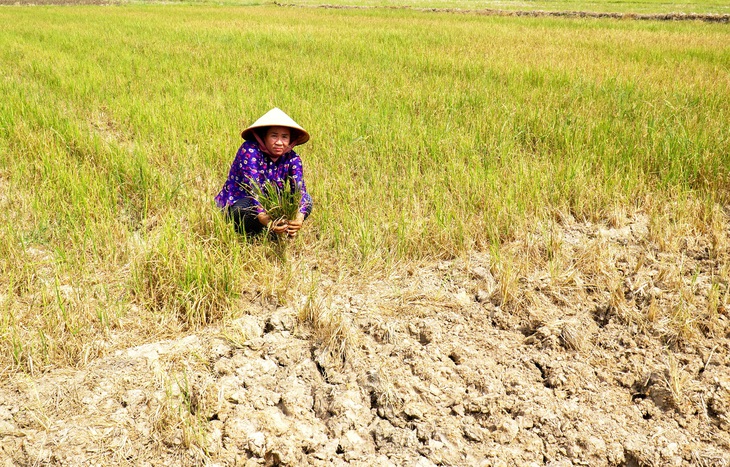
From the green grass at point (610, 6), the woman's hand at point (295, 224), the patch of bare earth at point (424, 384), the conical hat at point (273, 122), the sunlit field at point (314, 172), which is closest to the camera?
the patch of bare earth at point (424, 384)

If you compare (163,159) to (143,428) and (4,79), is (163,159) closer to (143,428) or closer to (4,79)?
(143,428)

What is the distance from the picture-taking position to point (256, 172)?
2.37m

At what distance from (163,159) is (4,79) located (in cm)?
360

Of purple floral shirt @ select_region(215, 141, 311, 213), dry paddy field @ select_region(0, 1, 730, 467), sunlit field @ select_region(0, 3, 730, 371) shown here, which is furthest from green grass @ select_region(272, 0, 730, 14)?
purple floral shirt @ select_region(215, 141, 311, 213)

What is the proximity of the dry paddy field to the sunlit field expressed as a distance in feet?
0.06

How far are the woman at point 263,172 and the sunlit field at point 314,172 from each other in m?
0.11

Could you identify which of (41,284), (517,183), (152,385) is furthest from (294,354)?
(517,183)

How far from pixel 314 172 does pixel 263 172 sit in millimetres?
751

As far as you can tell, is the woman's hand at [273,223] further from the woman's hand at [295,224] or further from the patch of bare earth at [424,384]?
the patch of bare earth at [424,384]

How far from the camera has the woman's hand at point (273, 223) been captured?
229 cm

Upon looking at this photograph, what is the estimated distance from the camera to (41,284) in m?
2.03

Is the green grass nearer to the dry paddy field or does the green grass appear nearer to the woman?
the dry paddy field

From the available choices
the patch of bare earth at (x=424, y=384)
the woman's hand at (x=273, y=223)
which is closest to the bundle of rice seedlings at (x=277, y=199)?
the woman's hand at (x=273, y=223)

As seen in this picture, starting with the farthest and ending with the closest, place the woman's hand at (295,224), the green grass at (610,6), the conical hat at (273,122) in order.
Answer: the green grass at (610,6) → the woman's hand at (295,224) → the conical hat at (273,122)
